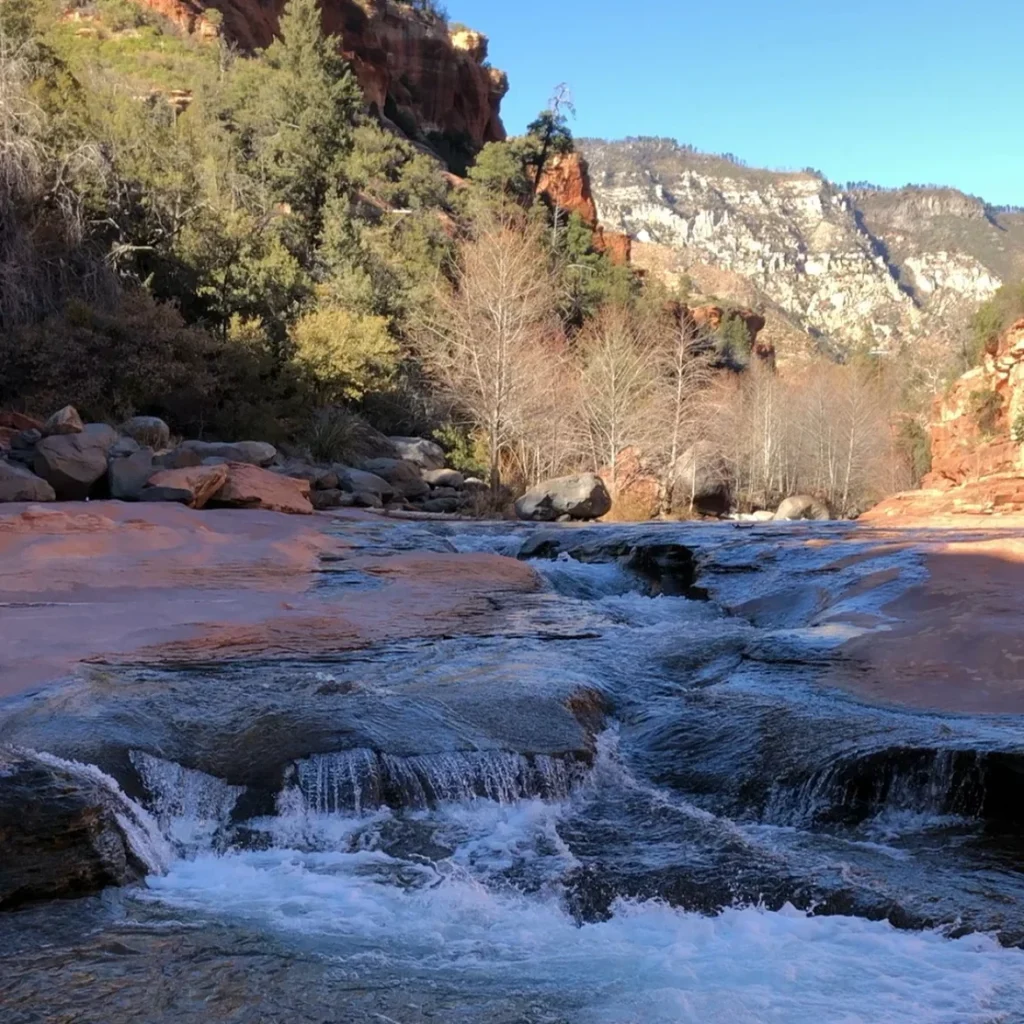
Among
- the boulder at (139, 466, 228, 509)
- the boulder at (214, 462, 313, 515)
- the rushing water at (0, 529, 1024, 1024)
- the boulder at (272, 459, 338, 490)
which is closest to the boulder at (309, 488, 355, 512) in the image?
the boulder at (272, 459, 338, 490)

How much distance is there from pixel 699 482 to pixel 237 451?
1544cm

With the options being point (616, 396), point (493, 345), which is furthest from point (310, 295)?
point (616, 396)

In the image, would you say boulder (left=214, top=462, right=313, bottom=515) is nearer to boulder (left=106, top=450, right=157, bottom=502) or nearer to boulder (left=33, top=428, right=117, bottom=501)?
boulder (left=106, top=450, right=157, bottom=502)

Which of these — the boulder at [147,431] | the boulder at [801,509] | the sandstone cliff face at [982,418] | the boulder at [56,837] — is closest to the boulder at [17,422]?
the boulder at [147,431]

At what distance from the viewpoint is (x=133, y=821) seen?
4137 millimetres

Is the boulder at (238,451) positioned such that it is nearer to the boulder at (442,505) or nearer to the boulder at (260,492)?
the boulder at (260,492)

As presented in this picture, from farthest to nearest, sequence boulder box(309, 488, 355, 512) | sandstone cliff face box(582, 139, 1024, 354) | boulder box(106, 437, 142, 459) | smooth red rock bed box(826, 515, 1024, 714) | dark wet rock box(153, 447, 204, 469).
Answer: sandstone cliff face box(582, 139, 1024, 354), boulder box(309, 488, 355, 512), dark wet rock box(153, 447, 204, 469), boulder box(106, 437, 142, 459), smooth red rock bed box(826, 515, 1024, 714)

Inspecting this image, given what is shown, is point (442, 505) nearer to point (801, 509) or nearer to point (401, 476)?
point (401, 476)

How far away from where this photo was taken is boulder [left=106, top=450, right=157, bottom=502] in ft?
42.3

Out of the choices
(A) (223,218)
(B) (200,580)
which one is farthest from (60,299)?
(B) (200,580)

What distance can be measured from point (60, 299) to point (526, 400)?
1076 cm

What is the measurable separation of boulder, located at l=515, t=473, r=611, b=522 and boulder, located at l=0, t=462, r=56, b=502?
9434 millimetres

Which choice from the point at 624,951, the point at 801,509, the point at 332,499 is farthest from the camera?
the point at 801,509

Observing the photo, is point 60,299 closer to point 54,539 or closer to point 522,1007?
point 54,539
